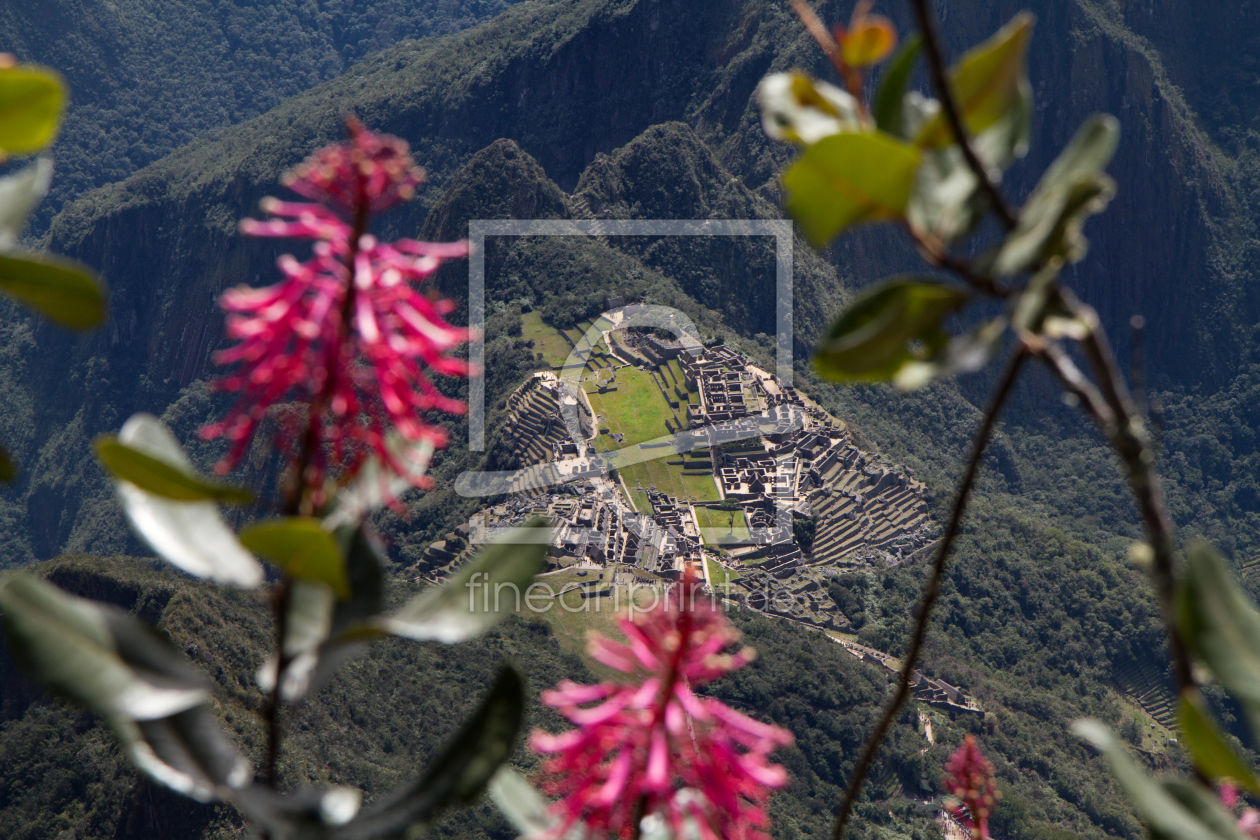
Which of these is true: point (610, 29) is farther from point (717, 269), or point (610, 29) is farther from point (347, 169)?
point (347, 169)

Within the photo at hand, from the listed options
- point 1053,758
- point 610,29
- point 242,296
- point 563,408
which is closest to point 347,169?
point 242,296

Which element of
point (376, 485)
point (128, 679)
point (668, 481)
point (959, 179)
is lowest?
point (128, 679)

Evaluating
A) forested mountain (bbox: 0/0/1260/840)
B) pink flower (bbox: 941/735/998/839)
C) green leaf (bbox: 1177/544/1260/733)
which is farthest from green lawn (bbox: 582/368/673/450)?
green leaf (bbox: 1177/544/1260/733)

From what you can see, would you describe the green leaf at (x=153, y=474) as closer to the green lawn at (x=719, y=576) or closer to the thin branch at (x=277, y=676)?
the thin branch at (x=277, y=676)

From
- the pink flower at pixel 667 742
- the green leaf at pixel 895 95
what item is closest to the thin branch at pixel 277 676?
the pink flower at pixel 667 742

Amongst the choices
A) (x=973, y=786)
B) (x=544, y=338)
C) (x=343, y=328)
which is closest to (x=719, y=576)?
(x=544, y=338)

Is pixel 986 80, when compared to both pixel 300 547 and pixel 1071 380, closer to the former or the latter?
pixel 1071 380
